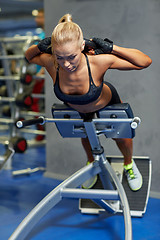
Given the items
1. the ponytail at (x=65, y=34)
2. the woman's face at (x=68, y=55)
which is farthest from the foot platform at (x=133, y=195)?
the ponytail at (x=65, y=34)

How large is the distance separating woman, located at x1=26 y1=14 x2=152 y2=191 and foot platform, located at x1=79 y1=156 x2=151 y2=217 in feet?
2.88

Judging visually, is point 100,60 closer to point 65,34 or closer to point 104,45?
point 104,45

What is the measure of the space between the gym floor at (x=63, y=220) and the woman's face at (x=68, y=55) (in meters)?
1.17

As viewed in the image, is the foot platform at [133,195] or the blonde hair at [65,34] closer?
the blonde hair at [65,34]

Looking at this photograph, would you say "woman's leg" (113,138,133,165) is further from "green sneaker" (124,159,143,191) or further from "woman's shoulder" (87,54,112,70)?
"woman's shoulder" (87,54,112,70)

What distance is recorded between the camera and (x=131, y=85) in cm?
305

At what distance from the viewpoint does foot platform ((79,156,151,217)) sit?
2.63 metres

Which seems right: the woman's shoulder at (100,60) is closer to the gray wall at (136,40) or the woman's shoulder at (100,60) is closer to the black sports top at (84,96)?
the black sports top at (84,96)

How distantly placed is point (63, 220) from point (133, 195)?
23.2 inches

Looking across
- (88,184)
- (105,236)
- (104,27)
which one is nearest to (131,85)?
(104,27)

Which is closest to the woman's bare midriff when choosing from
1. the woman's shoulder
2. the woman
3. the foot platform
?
the woman

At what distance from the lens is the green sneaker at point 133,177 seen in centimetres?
262

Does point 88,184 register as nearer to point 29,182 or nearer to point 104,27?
point 29,182

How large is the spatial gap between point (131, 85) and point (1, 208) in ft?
5.04
